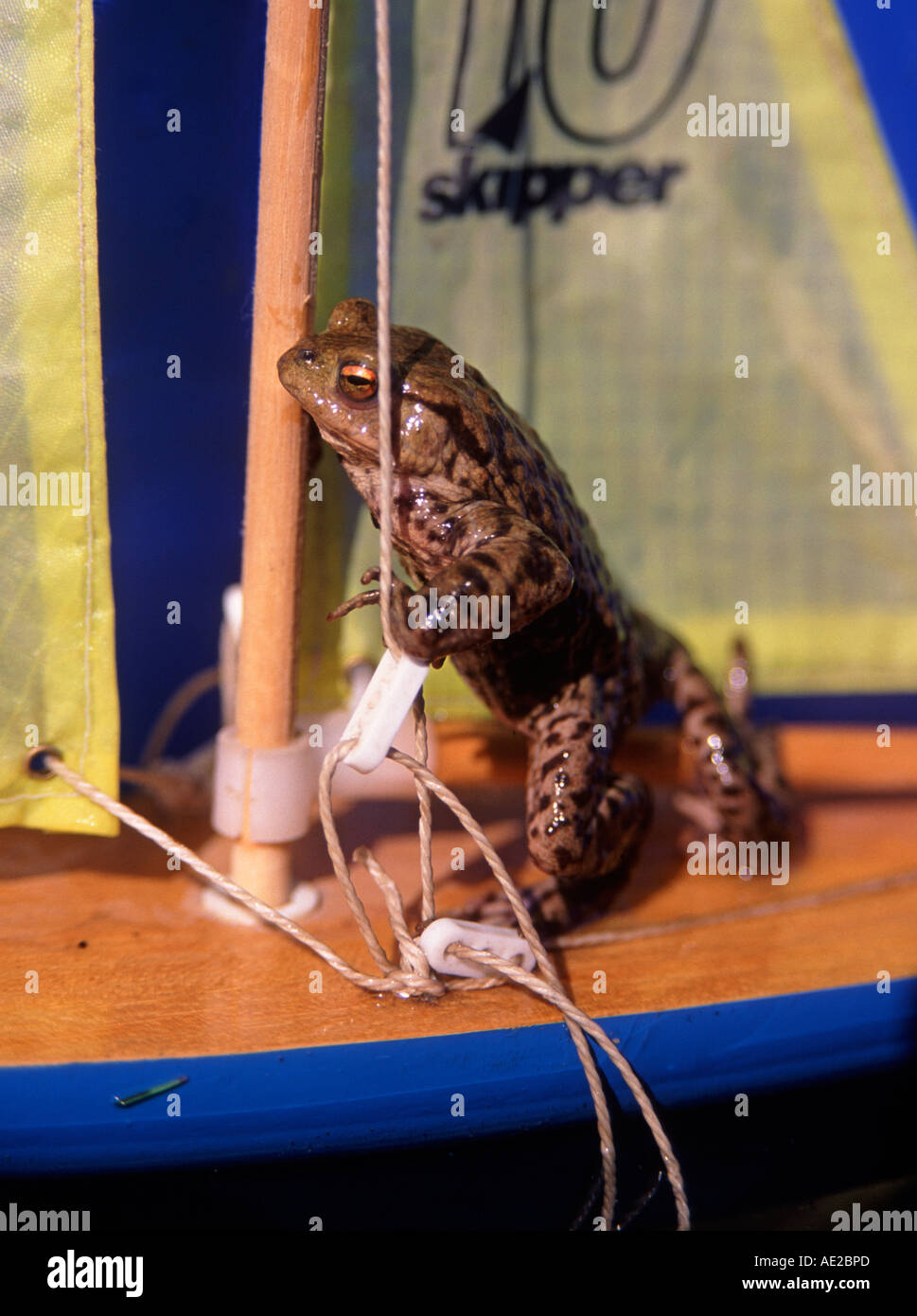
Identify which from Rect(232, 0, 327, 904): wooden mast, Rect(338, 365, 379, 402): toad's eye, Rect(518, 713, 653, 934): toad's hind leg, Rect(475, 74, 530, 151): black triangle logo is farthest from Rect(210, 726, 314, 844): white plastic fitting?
Rect(475, 74, 530, 151): black triangle logo

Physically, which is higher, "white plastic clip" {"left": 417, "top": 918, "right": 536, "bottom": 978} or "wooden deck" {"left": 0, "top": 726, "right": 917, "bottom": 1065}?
"white plastic clip" {"left": 417, "top": 918, "right": 536, "bottom": 978}

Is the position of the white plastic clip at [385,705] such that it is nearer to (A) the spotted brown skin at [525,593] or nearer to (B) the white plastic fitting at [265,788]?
(A) the spotted brown skin at [525,593]

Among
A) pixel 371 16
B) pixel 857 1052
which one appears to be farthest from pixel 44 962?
pixel 371 16

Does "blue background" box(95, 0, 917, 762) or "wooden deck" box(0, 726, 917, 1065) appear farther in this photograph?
"blue background" box(95, 0, 917, 762)

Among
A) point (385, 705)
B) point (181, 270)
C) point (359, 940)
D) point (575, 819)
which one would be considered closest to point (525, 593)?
point (385, 705)

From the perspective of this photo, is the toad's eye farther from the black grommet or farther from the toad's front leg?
the black grommet

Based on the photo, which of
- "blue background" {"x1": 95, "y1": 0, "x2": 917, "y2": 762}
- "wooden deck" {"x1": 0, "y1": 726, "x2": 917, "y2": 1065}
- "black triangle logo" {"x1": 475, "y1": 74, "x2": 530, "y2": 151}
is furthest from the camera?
"black triangle logo" {"x1": 475, "y1": 74, "x2": 530, "y2": 151}
